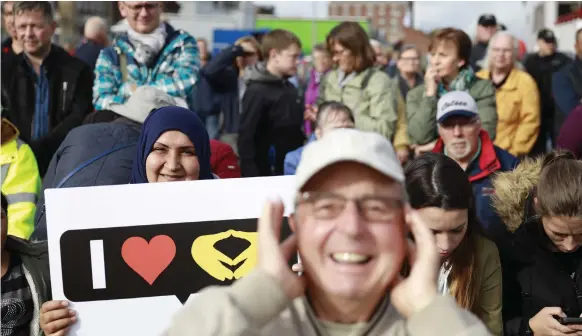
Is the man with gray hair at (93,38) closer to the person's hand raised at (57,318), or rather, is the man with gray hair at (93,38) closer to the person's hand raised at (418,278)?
the person's hand raised at (57,318)

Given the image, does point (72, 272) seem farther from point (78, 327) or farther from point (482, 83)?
point (482, 83)

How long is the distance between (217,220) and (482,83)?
4.25 meters

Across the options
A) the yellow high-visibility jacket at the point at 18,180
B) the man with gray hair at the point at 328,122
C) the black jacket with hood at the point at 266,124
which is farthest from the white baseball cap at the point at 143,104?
the black jacket with hood at the point at 266,124

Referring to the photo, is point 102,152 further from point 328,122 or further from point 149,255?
point 328,122

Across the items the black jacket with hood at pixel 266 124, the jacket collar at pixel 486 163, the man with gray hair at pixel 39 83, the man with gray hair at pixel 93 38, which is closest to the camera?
the jacket collar at pixel 486 163

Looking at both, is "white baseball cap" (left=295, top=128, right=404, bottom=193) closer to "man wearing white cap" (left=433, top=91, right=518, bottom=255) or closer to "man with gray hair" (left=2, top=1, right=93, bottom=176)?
"man wearing white cap" (left=433, top=91, right=518, bottom=255)

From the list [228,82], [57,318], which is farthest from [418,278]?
[228,82]

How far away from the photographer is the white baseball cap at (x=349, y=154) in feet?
6.77

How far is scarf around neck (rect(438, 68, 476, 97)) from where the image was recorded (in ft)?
23.6

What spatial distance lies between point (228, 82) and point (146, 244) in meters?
6.74

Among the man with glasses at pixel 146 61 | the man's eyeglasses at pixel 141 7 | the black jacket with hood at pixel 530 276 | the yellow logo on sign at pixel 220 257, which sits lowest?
the black jacket with hood at pixel 530 276

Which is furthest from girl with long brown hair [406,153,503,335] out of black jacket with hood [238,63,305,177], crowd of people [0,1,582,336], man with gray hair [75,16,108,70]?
man with gray hair [75,16,108,70]

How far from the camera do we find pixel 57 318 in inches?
131

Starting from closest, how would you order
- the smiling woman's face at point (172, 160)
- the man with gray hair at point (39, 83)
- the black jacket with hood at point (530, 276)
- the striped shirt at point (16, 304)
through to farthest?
the striped shirt at point (16, 304), the black jacket with hood at point (530, 276), the smiling woman's face at point (172, 160), the man with gray hair at point (39, 83)
